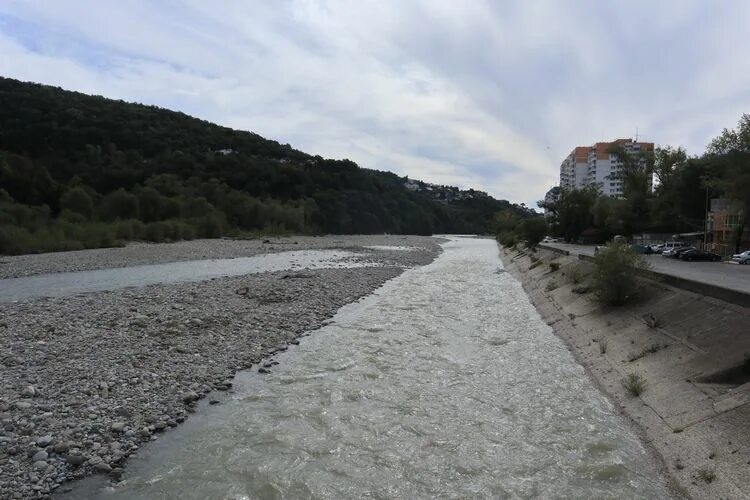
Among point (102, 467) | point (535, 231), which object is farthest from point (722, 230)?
point (102, 467)

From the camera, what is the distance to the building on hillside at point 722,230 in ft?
196

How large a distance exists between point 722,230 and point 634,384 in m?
63.7

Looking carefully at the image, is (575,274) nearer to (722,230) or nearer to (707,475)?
(707,475)

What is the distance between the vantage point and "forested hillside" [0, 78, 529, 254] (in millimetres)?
66625

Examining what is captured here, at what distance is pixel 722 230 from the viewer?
64562mm

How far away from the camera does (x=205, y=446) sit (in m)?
9.09

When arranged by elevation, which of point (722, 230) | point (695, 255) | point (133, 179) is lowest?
point (695, 255)

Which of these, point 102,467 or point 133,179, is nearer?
point 102,467

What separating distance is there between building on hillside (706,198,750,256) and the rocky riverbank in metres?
53.9

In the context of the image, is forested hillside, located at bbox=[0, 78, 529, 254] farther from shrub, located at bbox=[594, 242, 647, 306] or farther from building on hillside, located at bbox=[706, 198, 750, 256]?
building on hillside, located at bbox=[706, 198, 750, 256]

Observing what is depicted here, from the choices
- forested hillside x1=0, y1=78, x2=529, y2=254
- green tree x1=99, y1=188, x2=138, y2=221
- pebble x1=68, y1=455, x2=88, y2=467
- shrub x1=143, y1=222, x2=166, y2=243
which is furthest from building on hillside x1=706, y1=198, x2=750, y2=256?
green tree x1=99, y1=188, x2=138, y2=221

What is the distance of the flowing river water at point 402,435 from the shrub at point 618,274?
5.32 metres

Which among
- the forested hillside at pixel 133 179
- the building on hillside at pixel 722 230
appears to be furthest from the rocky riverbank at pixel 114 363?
the building on hillside at pixel 722 230

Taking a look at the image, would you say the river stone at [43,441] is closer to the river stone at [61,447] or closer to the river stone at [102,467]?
the river stone at [61,447]
